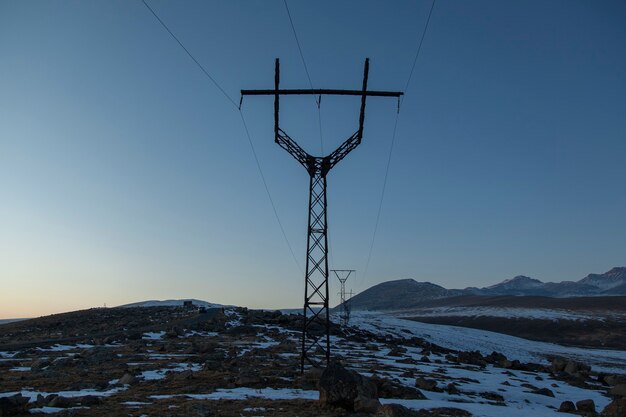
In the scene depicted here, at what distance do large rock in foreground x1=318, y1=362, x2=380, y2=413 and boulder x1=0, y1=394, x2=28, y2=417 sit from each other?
9625 mm

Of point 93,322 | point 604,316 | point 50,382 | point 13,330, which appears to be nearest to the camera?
point 50,382

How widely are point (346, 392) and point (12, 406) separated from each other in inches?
416

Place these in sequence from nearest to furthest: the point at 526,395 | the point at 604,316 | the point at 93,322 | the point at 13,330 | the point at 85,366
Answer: the point at 526,395 → the point at 85,366 → the point at 13,330 → the point at 93,322 → the point at 604,316

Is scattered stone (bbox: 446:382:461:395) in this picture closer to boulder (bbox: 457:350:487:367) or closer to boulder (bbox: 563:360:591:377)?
boulder (bbox: 457:350:487:367)

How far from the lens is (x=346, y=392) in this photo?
1496 cm

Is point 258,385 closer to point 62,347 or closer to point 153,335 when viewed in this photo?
point 62,347

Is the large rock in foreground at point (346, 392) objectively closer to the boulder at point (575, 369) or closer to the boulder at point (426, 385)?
the boulder at point (426, 385)

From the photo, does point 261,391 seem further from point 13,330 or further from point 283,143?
point 13,330

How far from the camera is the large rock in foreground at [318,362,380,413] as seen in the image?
14609mm

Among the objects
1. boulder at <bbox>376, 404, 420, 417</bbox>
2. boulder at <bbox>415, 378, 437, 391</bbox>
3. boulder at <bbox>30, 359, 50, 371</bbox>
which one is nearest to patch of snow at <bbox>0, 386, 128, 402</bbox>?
boulder at <bbox>30, 359, 50, 371</bbox>

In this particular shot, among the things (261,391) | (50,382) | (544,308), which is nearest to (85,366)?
(50,382)

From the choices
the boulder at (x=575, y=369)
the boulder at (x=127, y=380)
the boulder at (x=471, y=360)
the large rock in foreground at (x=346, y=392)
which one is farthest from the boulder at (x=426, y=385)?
the boulder at (x=575, y=369)

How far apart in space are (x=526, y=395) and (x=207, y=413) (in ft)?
57.1

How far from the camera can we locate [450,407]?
16.5 meters
